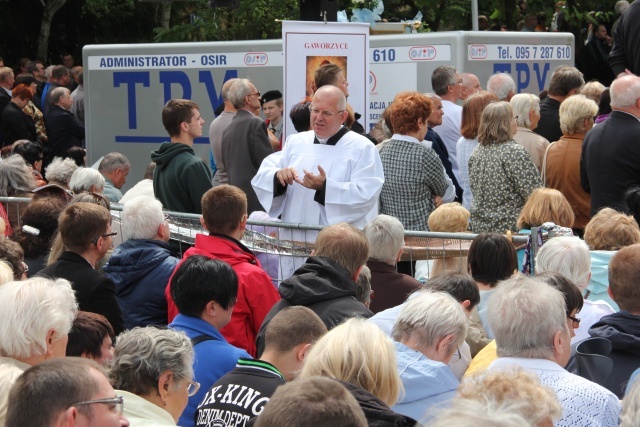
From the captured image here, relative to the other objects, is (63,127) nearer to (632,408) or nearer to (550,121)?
(550,121)

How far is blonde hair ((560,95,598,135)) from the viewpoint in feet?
29.7

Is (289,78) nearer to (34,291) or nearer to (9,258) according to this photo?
(9,258)

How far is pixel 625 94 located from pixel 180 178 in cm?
333

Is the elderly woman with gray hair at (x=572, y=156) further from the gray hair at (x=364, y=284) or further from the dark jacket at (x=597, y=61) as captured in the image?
the dark jacket at (x=597, y=61)

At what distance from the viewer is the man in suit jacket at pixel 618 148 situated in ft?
27.1

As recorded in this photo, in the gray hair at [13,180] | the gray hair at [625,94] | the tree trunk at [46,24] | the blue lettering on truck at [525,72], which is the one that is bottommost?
the gray hair at [13,180]

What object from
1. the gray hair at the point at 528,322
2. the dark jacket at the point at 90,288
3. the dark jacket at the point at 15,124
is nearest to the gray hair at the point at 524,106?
the dark jacket at the point at 90,288

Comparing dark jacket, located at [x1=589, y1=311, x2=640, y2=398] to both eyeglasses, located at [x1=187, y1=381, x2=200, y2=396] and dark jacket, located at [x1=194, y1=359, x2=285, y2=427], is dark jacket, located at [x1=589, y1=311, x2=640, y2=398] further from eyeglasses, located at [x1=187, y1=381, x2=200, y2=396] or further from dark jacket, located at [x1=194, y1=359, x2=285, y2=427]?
eyeglasses, located at [x1=187, y1=381, x2=200, y2=396]

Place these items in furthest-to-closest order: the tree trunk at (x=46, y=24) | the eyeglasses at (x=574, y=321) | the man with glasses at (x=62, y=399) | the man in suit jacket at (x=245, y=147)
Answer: the tree trunk at (x=46, y=24) < the man in suit jacket at (x=245, y=147) < the eyeglasses at (x=574, y=321) < the man with glasses at (x=62, y=399)

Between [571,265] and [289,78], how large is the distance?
4.36 meters

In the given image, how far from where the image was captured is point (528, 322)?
4.41m

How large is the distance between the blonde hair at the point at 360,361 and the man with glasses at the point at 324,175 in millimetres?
3407

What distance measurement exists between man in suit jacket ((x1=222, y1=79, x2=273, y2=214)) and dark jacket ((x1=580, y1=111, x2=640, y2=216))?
9.33 feet

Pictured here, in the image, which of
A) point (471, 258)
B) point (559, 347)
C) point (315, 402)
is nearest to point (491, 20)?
point (471, 258)
